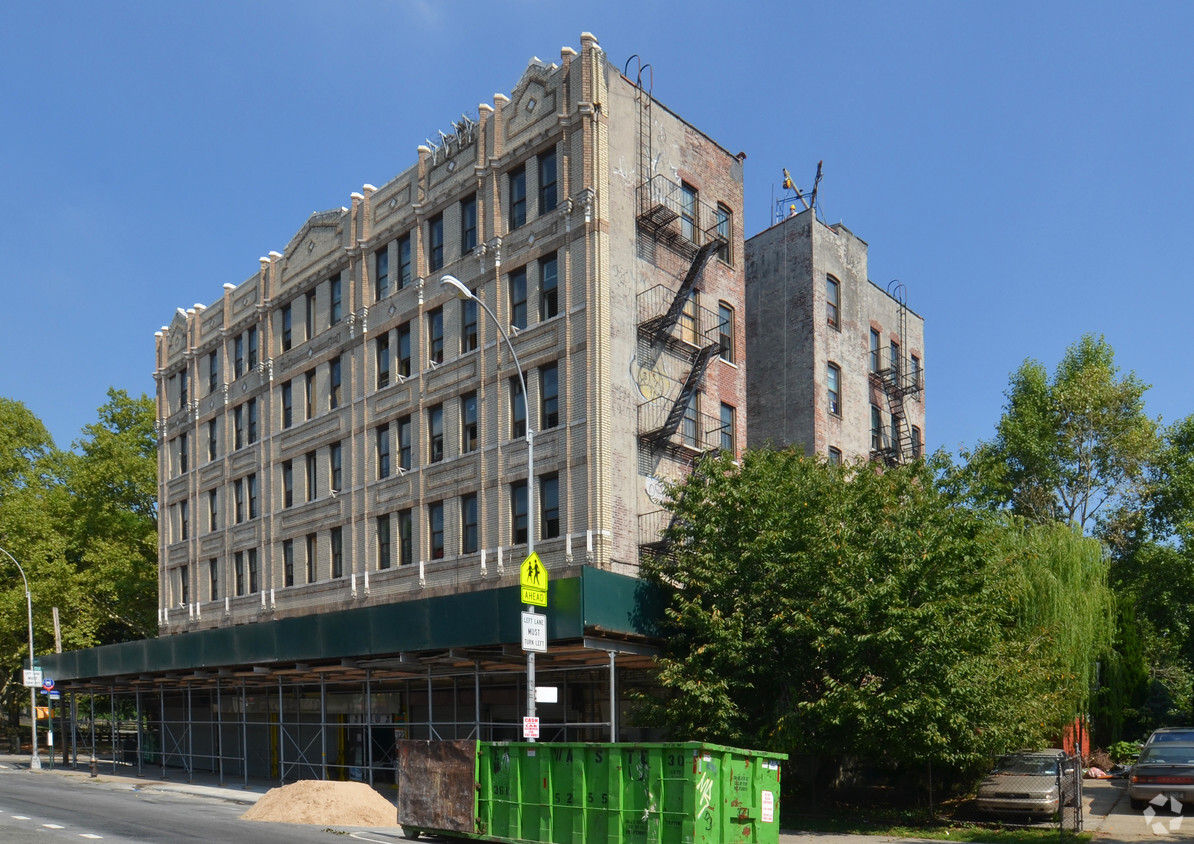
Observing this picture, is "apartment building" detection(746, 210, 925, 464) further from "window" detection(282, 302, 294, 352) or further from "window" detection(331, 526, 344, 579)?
"window" detection(282, 302, 294, 352)

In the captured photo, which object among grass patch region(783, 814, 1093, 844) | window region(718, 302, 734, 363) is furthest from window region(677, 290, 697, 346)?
grass patch region(783, 814, 1093, 844)

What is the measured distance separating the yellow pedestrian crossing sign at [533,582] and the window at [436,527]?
44.5ft

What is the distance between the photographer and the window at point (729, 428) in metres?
34.4

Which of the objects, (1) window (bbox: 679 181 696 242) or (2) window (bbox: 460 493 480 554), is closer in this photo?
(2) window (bbox: 460 493 480 554)

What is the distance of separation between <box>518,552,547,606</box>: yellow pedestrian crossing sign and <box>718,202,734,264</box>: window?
17041 mm

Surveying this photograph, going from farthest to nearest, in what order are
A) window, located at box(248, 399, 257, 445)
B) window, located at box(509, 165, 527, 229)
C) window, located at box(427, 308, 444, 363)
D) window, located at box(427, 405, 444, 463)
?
window, located at box(248, 399, 257, 445) → window, located at box(427, 308, 444, 363) → window, located at box(427, 405, 444, 463) → window, located at box(509, 165, 527, 229)

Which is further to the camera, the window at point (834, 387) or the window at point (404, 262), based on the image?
the window at point (834, 387)

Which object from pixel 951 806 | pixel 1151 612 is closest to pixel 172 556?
pixel 951 806

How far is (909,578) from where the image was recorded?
77.9 ft

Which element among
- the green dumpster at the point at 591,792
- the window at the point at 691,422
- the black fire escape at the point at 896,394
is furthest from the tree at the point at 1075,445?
the green dumpster at the point at 591,792

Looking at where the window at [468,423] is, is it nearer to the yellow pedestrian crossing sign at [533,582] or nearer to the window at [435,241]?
the window at [435,241]

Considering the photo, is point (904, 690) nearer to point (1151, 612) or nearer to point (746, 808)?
point (746, 808)

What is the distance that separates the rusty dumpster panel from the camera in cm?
1997

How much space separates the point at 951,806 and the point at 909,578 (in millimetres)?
6446
